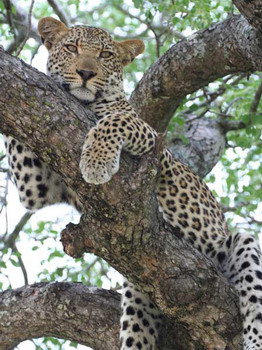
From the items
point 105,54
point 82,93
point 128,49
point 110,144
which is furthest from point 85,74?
point 110,144

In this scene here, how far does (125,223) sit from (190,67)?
287 centimetres

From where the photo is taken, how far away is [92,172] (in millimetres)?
5098

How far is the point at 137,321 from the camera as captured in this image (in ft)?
21.1

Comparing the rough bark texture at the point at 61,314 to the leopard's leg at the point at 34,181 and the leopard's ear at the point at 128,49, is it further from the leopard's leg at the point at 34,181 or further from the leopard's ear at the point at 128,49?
the leopard's ear at the point at 128,49

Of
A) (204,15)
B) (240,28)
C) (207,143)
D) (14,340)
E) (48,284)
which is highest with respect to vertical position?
(204,15)

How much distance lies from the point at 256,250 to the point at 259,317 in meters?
0.75

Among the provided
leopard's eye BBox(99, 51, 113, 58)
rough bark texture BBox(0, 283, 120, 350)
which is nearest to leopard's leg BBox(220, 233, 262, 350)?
rough bark texture BBox(0, 283, 120, 350)

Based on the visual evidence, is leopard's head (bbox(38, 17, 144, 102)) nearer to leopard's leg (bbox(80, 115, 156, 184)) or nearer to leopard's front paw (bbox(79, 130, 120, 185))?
leopard's leg (bbox(80, 115, 156, 184))

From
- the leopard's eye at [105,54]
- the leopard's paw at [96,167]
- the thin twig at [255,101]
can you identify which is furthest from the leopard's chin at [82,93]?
the thin twig at [255,101]

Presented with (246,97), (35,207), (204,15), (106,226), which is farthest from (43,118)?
(246,97)

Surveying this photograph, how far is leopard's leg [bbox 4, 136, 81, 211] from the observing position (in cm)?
642

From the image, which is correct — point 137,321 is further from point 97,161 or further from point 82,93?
point 82,93

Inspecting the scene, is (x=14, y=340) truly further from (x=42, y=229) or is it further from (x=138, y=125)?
(x=42, y=229)

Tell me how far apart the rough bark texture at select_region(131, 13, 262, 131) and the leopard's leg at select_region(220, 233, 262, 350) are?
156 cm
